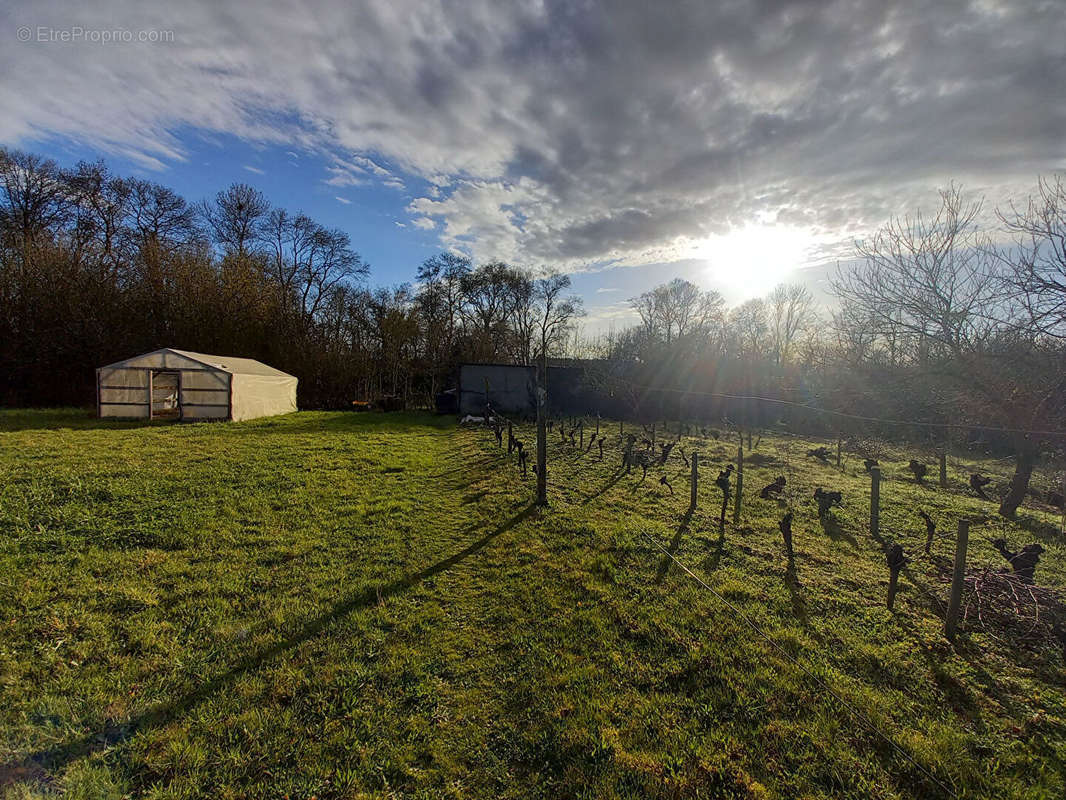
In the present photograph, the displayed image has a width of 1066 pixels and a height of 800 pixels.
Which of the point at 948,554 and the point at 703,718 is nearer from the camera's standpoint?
the point at 703,718

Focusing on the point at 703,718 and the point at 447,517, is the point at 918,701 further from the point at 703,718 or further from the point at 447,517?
the point at 447,517

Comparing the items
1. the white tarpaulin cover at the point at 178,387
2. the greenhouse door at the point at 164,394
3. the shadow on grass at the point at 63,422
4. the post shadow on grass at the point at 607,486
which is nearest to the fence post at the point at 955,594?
the post shadow on grass at the point at 607,486

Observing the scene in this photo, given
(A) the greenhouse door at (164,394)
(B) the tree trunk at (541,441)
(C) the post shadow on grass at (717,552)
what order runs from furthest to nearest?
(A) the greenhouse door at (164,394) → (B) the tree trunk at (541,441) → (C) the post shadow on grass at (717,552)

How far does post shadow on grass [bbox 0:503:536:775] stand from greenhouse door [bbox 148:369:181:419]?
15511 mm

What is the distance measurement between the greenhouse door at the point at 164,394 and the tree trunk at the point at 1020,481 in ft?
73.5

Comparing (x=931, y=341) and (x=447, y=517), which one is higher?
(x=931, y=341)

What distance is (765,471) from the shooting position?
31.9 feet

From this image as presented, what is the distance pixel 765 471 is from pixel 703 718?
8626mm

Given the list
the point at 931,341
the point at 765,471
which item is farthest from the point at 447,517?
the point at 931,341

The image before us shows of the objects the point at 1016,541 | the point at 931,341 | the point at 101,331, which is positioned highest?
the point at 101,331

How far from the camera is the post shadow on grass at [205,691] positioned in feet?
6.64

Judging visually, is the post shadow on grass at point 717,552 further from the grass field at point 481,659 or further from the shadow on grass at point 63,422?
the shadow on grass at point 63,422

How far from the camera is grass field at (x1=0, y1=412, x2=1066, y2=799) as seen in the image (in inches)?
81.0

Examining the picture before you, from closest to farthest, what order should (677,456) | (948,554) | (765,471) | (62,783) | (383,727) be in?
(62,783) → (383,727) → (948,554) → (765,471) → (677,456)
